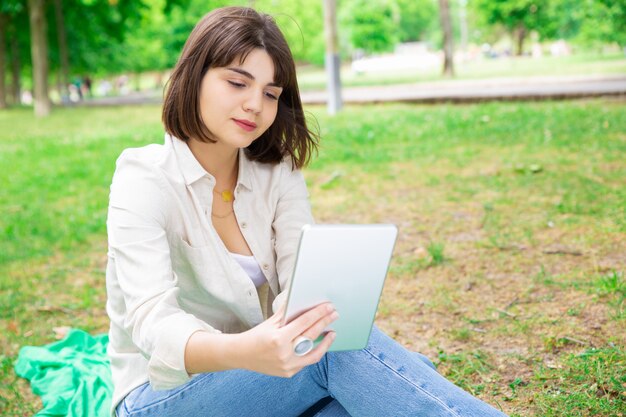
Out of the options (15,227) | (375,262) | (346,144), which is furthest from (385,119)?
(375,262)

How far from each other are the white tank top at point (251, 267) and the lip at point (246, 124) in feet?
1.29

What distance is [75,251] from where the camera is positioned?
16.2 feet

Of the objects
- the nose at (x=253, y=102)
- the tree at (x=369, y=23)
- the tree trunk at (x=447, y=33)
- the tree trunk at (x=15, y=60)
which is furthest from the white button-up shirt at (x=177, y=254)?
the tree at (x=369, y=23)

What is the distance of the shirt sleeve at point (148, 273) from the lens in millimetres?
1594

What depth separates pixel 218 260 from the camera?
197 centimetres

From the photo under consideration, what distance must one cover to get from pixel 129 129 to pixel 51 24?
1442 cm

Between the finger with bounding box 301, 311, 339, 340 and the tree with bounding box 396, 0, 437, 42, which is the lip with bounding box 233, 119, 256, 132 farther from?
the tree with bounding box 396, 0, 437, 42

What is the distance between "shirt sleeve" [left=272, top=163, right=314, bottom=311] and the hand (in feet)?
1.82

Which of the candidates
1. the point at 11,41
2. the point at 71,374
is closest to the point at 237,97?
the point at 71,374

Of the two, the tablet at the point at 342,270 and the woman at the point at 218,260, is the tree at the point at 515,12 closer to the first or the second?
the woman at the point at 218,260

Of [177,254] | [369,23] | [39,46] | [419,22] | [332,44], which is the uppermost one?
[419,22]

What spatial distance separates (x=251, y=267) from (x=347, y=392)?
485mm

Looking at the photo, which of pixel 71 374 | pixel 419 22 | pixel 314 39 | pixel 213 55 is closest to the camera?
pixel 213 55

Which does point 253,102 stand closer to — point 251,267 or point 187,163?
point 187,163
